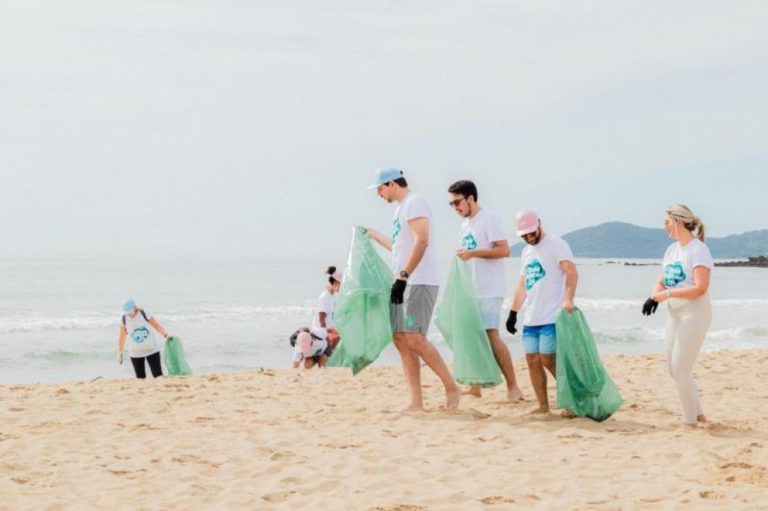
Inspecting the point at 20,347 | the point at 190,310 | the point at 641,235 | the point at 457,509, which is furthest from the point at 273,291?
the point at 641,235

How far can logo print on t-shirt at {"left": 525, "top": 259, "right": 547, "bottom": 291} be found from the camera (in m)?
6.28

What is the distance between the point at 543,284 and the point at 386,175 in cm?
132

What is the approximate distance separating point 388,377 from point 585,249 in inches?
7504

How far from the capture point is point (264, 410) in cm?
739

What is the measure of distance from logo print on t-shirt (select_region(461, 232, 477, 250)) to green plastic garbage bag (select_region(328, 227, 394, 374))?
0.66m

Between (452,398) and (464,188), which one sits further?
(464,188)

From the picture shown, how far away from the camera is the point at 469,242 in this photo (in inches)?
275

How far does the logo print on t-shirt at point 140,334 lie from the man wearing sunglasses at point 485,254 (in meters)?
5.33

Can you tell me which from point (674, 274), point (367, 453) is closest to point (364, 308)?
point (367, 453)

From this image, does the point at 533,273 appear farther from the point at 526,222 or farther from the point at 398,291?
the point at 398,291

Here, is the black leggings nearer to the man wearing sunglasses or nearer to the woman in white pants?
the man wearing sunglasses

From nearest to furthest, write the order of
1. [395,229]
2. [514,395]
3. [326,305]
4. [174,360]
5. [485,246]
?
[395,229], [485,246], [514,395], [326,305], [174,360]

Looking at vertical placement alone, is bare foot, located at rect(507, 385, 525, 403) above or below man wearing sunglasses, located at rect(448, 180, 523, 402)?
below

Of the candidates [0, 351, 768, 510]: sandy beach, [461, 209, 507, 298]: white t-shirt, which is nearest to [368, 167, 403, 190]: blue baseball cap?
[461, 209, 507, 298]: white t-shirt
